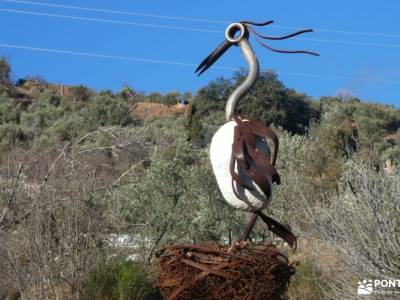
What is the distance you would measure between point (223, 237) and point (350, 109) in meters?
26.1

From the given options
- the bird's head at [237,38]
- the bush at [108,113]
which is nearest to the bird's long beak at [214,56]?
the bird's head at [237,38]

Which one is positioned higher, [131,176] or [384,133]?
[384,133]

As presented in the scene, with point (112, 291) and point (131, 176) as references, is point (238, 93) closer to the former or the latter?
point (112, 291)

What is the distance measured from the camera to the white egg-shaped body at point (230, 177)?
5770 millimetres

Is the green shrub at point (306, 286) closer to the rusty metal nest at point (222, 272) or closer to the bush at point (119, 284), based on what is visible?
the bush at point (119, 284)

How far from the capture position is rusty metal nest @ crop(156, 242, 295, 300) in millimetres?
5355

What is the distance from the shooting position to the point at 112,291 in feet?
26.3

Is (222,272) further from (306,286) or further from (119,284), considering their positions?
(306,286)

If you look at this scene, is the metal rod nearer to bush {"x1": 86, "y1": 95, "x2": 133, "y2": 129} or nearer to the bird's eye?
the bird's eye

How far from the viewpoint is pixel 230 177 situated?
19.2 ft

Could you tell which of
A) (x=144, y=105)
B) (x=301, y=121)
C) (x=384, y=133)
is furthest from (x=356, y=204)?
(x=144, y=105)
